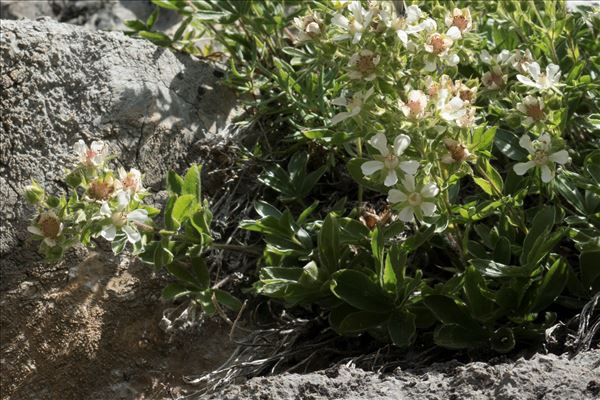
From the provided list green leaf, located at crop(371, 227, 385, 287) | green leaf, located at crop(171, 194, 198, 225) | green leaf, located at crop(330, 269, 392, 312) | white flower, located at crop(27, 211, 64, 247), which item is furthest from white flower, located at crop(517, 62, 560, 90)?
white flower, located at crop(27, 211, 64, 247)

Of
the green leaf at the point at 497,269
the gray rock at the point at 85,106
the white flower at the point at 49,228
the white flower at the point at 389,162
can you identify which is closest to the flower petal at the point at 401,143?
the white flower at the point at 389,162

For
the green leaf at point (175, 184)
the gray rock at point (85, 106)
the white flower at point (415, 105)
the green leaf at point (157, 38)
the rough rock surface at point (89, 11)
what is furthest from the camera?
the rough rock surface at point (89, 11)

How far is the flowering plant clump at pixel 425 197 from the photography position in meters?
2.07

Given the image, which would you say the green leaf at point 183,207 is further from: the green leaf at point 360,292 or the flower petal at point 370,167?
the flower petal at point 370,167

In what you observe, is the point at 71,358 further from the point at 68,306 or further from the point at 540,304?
the point at 540,304

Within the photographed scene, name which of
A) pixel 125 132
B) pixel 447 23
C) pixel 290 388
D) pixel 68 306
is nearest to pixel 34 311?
pixel 68 306

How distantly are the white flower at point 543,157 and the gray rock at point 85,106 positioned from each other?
3.50 ft

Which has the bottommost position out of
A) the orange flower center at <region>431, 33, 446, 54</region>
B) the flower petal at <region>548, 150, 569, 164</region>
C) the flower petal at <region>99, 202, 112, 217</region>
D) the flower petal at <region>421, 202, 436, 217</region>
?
the flower petal at <region>99, 202, 112, 217</region>

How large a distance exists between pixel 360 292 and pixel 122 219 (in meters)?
0.58

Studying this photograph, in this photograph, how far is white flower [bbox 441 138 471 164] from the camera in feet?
6.61

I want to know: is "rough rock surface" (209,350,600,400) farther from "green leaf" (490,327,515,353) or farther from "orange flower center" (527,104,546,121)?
"orange flower center" (527,104,546,121)

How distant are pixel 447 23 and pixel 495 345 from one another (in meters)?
0.74

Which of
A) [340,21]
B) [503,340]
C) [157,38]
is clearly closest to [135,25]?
[157,38]

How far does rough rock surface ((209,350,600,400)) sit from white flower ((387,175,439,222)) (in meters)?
0.33
